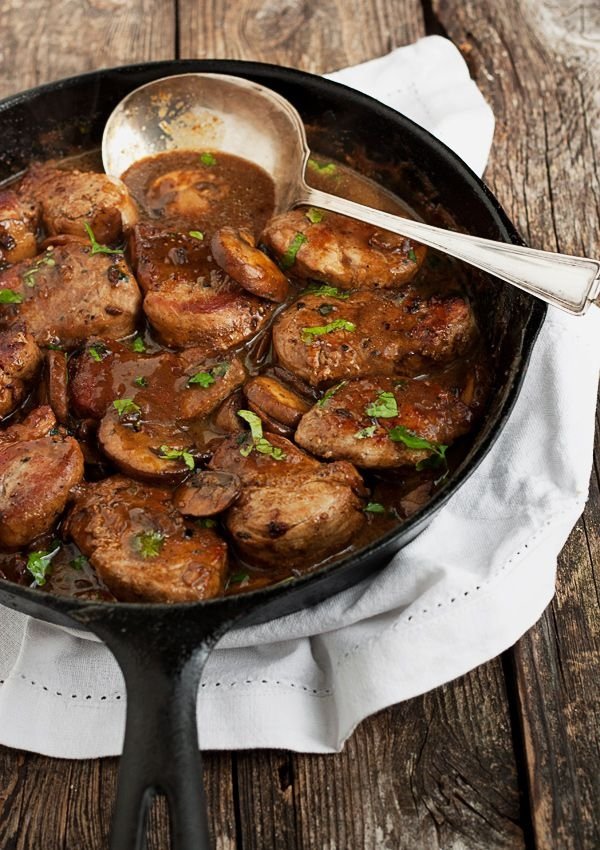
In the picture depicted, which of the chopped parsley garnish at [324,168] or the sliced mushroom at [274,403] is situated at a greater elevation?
the chopped parsley garnish at [324,168]

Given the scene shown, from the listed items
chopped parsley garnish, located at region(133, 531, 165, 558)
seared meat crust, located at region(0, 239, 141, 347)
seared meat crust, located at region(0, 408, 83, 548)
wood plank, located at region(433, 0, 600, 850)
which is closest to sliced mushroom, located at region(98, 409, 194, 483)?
seared meat crust, located at region(0, 408, 83, 548)

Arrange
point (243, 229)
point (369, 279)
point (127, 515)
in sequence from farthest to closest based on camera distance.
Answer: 1. point (243, 229)
2. point (369, 279)
3. point (127, 515)

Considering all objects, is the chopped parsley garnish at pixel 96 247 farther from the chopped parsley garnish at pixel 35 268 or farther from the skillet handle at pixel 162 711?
the skillet handle at pixel 162 711

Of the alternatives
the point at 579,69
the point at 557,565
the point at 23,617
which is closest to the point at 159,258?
the point at 23,617

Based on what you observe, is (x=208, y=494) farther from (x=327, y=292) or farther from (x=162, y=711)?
(x=327, y=292)

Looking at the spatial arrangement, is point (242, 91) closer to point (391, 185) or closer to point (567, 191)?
point (391, 185)

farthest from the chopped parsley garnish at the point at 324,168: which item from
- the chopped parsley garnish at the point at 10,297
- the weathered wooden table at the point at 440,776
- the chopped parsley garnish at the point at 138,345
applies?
the weathered wooden table at the point at 440,776
